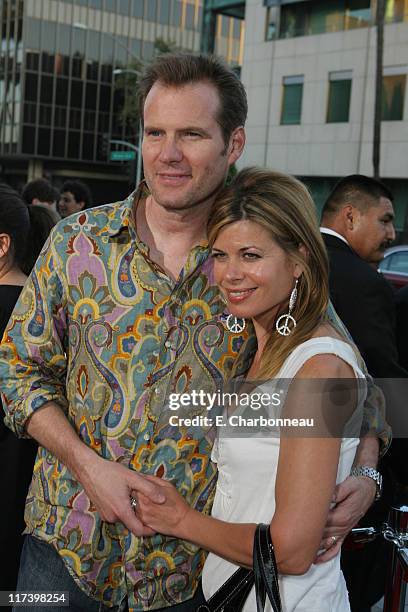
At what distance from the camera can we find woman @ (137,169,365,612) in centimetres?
172

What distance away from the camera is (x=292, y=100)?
28.8 m

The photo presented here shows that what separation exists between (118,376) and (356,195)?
273 cm

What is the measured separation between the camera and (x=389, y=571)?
8.71 feet

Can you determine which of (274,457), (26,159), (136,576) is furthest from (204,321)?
(26,159)

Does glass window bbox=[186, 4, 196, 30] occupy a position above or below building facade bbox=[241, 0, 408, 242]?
above

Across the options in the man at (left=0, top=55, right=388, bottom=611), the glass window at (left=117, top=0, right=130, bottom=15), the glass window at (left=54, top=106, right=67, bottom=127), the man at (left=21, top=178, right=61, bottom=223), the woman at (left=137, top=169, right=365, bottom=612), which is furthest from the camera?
the glass window at (left=117, top=0, right=130, bottom=15)

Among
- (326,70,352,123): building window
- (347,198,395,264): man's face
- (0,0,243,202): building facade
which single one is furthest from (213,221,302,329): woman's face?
(0,0,243,202): building facade

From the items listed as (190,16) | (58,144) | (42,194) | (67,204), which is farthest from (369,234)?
(190,16)

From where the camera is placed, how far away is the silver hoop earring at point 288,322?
1.94 m

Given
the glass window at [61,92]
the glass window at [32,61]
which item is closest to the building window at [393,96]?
the glass window at [61,92]

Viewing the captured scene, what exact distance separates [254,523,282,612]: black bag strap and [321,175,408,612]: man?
1.47m

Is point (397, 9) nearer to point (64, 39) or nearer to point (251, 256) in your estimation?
point (251, 256)

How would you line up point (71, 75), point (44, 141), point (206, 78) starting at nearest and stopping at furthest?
point (206, 78)
point (44, 141)
point (71, 75)

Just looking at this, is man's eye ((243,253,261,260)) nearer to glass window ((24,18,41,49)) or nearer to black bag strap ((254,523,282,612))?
black bag strap ((254,523,282,612))
